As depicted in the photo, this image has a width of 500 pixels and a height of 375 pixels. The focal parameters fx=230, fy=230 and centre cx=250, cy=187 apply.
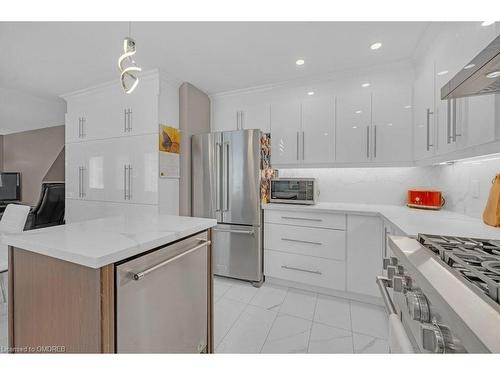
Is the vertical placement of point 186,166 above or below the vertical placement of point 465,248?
above

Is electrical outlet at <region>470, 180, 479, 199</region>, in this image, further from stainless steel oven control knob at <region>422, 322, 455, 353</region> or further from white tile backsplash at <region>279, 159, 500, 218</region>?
stainless steel oven control knob at <region>422, 322, 455, 353</region>

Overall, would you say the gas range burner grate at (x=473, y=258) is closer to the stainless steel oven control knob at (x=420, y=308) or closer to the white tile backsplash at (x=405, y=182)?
the stainless steel oven control knob at (x=420, y=308)

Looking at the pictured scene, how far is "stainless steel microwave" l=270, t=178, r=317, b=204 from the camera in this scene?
2.53 m

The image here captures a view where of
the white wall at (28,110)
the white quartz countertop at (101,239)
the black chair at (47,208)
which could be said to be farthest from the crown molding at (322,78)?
the black chair at (47,208)

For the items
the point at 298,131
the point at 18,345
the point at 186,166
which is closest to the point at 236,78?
the point at 298,131

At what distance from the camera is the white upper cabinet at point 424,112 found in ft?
5.94

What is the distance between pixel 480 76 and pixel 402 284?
0.79 metres

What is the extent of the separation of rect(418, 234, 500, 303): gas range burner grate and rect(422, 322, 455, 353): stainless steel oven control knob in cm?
14

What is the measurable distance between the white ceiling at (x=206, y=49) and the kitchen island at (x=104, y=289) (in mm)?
1691

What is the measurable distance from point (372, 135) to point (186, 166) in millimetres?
2164

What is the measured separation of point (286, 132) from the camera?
9.23 ft

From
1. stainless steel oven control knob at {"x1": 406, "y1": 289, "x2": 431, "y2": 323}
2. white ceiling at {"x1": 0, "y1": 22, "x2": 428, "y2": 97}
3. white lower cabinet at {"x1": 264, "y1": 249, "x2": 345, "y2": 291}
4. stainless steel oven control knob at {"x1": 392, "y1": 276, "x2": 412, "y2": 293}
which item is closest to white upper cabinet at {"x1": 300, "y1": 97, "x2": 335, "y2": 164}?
white ceiling at {"x1": 0, "y1": 22, "x2": 428, "y2": 97}

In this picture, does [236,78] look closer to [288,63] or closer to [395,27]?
[288,63]

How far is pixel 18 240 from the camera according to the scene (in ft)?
3.18
